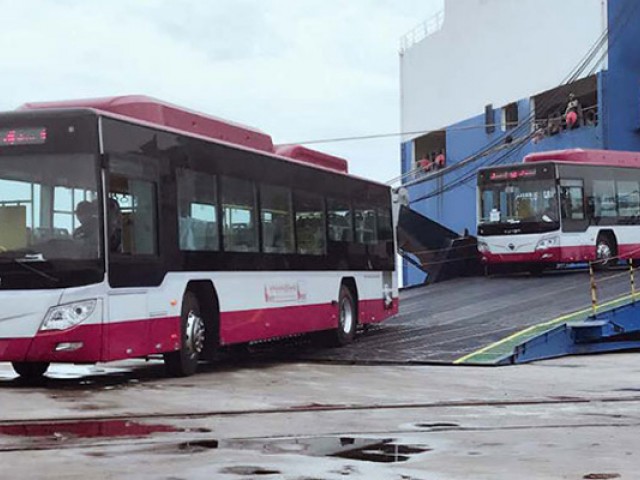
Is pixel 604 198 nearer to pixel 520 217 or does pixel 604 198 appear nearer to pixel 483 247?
pixel 520 217

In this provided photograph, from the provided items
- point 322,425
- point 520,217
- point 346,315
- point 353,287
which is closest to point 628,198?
point 520,217

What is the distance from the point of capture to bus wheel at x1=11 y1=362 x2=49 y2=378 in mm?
13251

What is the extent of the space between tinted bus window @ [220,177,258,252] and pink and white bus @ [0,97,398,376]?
26mm

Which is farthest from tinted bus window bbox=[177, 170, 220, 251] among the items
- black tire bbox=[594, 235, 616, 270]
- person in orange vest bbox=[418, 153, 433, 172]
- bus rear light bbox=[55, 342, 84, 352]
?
person in orange vest bbox=[418, 153, 433, 172]

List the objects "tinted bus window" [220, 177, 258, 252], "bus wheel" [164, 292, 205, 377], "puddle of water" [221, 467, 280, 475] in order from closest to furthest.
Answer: "puddle of water" [221, 467, 280, 475], "bus wheel" [164, 292, 205, 377], "tinted bus window" [220, 177, 258, 252]

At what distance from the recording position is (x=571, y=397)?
12.0 metres

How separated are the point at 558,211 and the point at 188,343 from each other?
15.7 metres

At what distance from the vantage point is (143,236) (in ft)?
41.4

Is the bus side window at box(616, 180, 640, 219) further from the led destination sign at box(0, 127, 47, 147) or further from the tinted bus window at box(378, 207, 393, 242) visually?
the led destination sign at box(0, 127, 47, 147)

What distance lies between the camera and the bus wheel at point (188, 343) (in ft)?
44.5

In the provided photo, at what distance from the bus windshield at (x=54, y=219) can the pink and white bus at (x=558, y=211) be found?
679 inches

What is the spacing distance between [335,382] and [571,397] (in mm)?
3001

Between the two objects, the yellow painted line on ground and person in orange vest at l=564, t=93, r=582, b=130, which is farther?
person in orange vest at l=564, t=93, r=582, b=130

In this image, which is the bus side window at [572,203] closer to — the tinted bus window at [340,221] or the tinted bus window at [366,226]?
the tinted bus window at [366,226]
